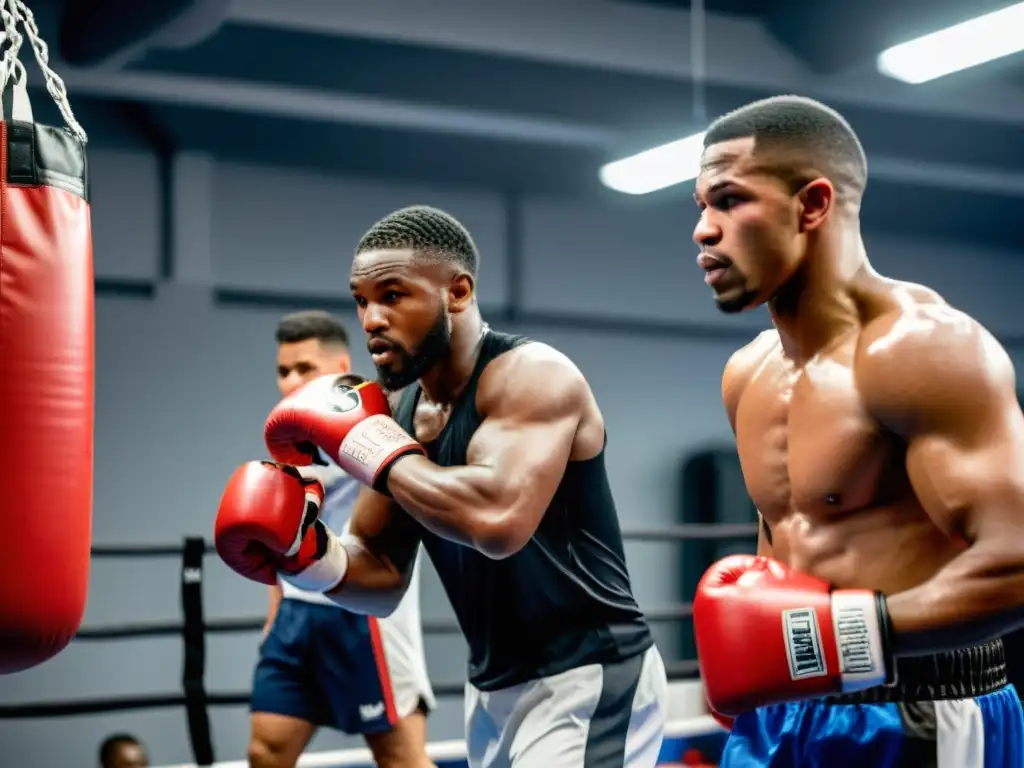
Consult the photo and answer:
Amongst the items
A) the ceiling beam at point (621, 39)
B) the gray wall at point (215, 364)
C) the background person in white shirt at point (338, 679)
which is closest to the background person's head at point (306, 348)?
the background person in white shirt at point (338, 679)

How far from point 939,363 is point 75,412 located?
1069mm

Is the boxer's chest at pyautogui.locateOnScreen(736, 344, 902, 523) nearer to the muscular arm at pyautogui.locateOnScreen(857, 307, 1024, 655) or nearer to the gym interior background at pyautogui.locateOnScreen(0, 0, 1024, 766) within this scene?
the muscular arm at pyautogui.locateOnScreen(857, 307, 1024, 655)

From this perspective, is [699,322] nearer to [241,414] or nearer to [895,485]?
[241,414]

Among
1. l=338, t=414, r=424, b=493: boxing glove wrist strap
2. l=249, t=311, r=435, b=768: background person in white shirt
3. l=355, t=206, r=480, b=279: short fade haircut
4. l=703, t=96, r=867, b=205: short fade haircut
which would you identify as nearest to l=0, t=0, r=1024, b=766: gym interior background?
l=249, t=311, r=435, b=768: background person in white shirt

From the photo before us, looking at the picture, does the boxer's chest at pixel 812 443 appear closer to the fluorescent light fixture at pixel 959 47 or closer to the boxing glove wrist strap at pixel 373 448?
the boxing glove wrist strap at pixel 373 448

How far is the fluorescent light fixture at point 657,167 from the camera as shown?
16.2 ft

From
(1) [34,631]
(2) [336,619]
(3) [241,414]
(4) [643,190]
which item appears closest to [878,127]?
(4) [643,190]

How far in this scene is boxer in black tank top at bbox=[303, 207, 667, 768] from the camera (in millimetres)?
1847

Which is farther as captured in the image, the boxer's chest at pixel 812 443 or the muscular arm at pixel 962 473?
the boxer's chest at pixel 812 443

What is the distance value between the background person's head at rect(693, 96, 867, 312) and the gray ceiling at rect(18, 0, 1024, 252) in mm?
3303

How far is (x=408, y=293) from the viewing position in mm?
1940

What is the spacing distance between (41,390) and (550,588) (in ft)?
2.53

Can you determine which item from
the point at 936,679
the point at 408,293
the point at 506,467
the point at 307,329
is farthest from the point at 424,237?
the point at 307,329

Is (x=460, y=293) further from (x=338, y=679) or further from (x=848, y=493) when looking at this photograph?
(x=338, y=679)
